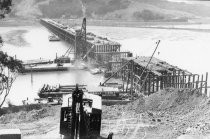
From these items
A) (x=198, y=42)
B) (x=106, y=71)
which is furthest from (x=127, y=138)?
(x=198, y=42)

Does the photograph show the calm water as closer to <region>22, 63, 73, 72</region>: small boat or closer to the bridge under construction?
<region>22, 63, 73, 72</region>: small boat

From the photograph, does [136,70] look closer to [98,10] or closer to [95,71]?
[95,71]

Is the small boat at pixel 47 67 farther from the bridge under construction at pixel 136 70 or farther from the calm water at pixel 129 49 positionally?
the bridge under construction at pixel 136 70

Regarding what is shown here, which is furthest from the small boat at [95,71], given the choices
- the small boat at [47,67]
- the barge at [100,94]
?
the barge at [100,94]

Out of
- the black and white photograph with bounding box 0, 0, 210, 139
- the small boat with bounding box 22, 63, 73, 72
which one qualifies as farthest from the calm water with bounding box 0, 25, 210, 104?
the small boat with bounding box 22, 63, 73, 72

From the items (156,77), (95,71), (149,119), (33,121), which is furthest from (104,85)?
(149,119)

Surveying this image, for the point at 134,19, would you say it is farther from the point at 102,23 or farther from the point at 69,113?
the point at 69,113
